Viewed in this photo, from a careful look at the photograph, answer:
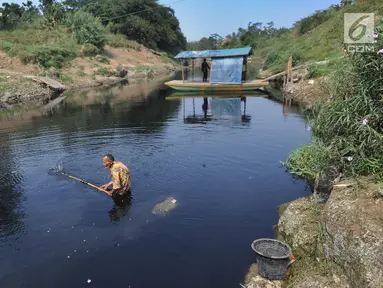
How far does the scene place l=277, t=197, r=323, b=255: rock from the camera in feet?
24.6

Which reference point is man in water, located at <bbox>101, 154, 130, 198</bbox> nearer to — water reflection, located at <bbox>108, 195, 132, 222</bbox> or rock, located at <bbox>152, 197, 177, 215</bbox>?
water reflection, located at <bbox>108, 195, 132, 222</bbox>

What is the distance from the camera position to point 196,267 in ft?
26.3

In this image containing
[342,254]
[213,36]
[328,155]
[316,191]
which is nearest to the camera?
[342,254]

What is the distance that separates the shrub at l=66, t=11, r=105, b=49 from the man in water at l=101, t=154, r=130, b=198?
169ft

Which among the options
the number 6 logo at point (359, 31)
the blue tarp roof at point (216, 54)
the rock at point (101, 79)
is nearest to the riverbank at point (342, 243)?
the number 6 logo at point (359, 31)

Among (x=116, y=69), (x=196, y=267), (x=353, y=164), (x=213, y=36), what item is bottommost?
(x=196, y=267)

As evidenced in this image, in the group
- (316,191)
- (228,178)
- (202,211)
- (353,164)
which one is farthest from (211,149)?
(353,164)

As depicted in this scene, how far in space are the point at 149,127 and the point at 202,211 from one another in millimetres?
11625

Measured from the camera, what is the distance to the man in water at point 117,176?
10901 mm

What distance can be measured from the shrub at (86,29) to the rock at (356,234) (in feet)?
187

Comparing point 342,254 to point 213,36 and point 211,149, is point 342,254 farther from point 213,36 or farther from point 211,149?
point 213,36

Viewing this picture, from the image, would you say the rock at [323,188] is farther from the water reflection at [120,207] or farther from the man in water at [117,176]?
the man in water at [117,176]

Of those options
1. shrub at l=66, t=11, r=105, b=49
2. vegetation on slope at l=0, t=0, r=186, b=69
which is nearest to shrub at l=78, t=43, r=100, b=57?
vegetation on slope at l=0, t=0, r=186, b=69

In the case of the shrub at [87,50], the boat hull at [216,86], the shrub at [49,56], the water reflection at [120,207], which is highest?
the shrub at [87,50]
